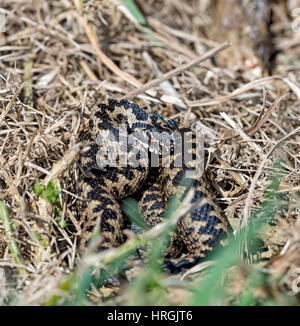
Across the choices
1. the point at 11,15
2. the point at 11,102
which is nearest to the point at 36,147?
the point at 11,102

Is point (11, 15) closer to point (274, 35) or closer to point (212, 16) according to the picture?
point (212, 16)

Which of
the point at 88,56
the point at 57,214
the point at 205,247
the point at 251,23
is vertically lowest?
the point at 205,247

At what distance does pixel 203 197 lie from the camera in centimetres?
355

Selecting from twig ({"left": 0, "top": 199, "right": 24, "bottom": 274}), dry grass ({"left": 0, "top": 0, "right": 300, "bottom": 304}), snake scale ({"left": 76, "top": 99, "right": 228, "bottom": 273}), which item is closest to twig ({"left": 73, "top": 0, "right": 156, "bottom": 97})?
dry grass ({"left": 0, "top": 0, "right": 300, "bottom": 304})

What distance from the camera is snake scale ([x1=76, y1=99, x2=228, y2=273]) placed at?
3414 mm

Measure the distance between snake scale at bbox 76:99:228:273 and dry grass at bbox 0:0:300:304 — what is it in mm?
189

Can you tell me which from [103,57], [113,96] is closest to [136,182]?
[113,96]

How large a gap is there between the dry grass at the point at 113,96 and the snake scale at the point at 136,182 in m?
0.19

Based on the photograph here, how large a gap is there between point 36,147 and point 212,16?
154 inches

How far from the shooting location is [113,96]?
476cm

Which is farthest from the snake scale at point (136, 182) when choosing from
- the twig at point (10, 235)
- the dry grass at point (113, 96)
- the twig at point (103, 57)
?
the twig at point (103, 57)

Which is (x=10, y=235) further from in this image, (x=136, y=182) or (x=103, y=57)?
(x=103, y=57)

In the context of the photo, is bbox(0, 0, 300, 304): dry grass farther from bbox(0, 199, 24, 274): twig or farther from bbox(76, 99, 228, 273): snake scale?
bbox(76, 99, 228, 273): snake scale

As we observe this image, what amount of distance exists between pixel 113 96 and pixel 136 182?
1301 mm
